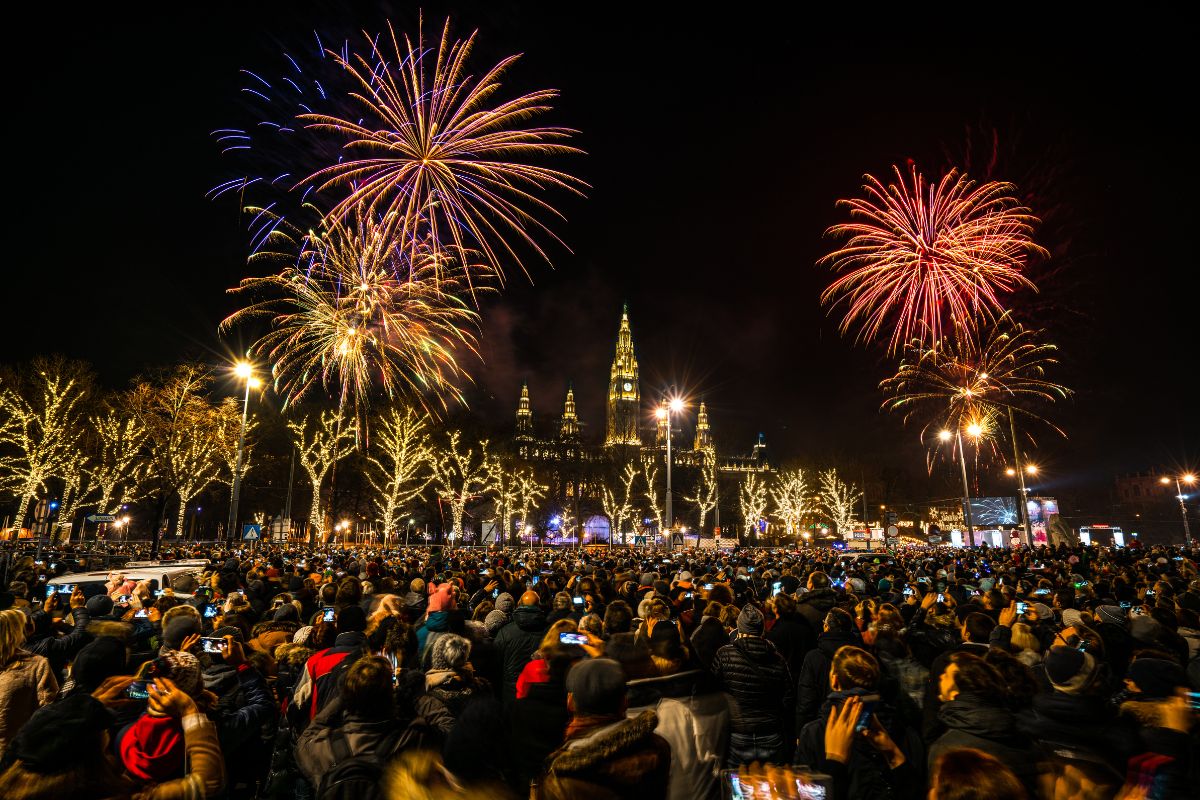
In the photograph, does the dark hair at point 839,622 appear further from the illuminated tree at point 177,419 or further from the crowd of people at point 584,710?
the illuminated tree at point 177,419

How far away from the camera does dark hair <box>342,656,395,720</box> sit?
3217mm

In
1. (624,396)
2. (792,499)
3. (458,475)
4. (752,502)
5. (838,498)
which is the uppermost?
(624,396)

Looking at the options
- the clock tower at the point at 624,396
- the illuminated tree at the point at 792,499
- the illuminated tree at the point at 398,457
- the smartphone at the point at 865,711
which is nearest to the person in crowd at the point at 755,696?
the smartphone at the point at 865,711

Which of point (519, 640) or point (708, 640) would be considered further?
point (519, 640)

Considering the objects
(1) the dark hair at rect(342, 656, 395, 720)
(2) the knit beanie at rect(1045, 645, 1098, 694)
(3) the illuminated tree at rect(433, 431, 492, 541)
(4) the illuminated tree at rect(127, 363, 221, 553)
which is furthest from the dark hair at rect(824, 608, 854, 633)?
(3) the illuminated tree at rect(433, 431, 492, 541)

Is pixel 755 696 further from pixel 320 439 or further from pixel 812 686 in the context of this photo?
pixel 320 439

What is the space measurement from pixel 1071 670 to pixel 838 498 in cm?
9533

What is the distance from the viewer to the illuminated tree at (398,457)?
52.2m

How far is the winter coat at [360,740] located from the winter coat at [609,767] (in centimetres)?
83

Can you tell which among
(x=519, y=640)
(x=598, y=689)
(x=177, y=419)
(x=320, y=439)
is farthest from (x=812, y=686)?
(x=320, y=439)

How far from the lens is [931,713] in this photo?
4977mm

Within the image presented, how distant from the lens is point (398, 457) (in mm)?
49688

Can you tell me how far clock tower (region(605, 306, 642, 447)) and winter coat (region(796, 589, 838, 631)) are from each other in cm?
16533

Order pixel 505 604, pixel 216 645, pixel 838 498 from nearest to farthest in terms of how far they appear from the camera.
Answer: pixel 216 645 < pixel 505 604 < pixel 838 498
